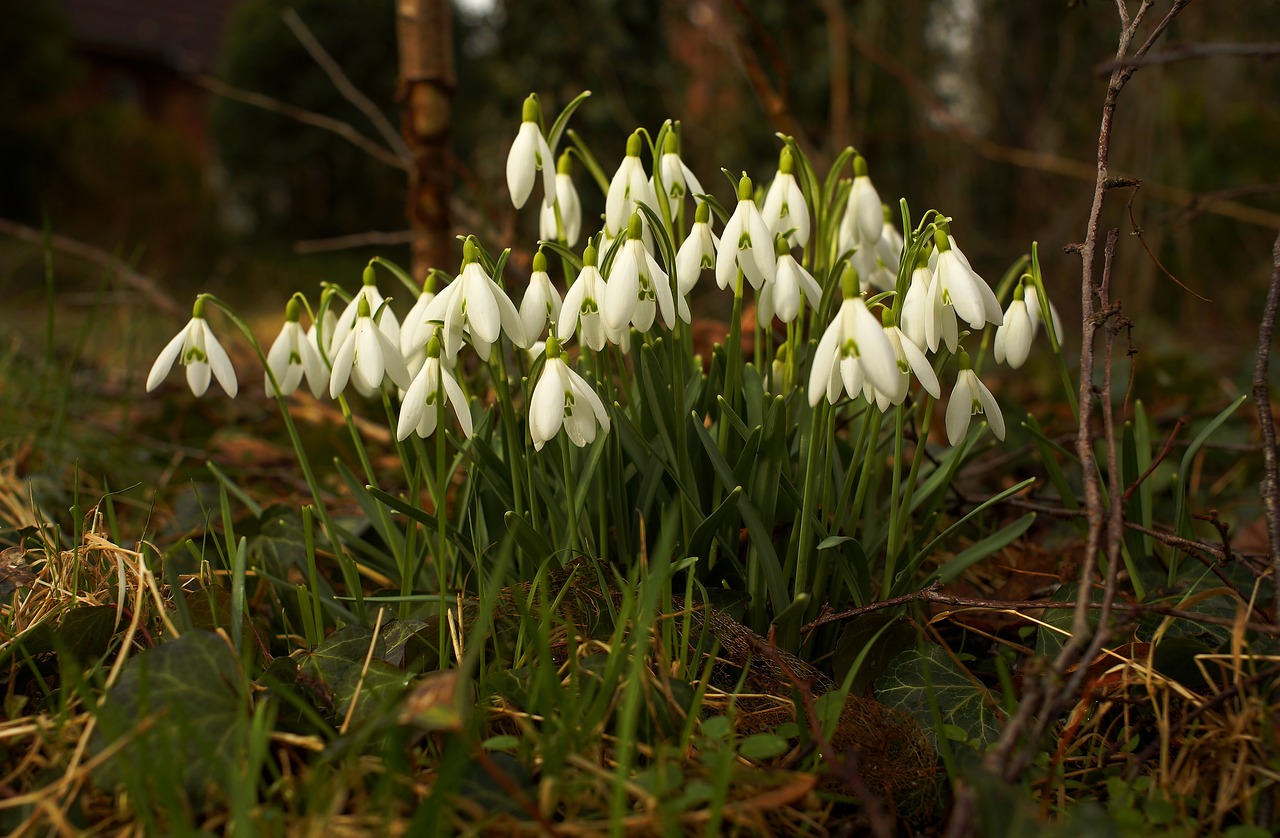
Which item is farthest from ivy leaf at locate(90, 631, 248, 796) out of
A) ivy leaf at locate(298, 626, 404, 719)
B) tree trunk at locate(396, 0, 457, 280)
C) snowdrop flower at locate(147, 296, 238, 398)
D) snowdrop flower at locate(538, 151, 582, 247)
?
tree trunk at locate(396, 0, 457, 280)

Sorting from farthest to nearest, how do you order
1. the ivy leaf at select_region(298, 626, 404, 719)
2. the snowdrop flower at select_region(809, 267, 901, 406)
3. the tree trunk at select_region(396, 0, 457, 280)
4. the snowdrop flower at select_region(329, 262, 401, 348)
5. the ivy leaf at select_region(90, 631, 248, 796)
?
the tree trunk at select_region(396, 0, 457, 280)
the snowdrop flower at select_region(329, 262, 401, 348)
the ivy leaf at select_region(298, 626, 404, 719)
the snowdrop flower at select_region(809, 267, 901, 406)
the ivy leaf at select_region(90, 631, 248, 796)

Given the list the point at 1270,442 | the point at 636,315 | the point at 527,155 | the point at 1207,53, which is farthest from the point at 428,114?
the point at 1270,442

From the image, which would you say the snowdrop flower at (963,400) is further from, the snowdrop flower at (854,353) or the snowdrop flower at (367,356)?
the snowdrop flower at (367,356)

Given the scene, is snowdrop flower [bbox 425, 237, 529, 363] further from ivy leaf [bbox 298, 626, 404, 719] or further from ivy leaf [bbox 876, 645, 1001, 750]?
ivy leaf [bbox 876, 645, 1001, 750]

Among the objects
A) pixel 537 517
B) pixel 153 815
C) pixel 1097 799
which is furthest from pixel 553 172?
pixel 1097 799

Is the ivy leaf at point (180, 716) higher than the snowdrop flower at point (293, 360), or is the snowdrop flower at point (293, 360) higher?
the snowdrop flower at point (293, 360)

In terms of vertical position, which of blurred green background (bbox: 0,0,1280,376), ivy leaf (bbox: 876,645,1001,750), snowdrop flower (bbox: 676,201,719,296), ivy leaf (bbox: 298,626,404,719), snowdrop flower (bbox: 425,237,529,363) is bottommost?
ivy leaf (bbox: 876,645,1001,750)

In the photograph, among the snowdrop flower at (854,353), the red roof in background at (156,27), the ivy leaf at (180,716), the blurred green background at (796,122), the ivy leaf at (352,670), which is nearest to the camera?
the ivy leaf at (180,716)

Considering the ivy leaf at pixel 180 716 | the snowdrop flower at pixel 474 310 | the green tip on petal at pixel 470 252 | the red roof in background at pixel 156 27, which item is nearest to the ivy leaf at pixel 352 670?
the ivy leaf at pixel 180 716
